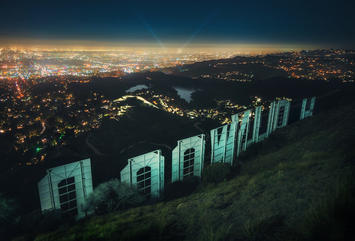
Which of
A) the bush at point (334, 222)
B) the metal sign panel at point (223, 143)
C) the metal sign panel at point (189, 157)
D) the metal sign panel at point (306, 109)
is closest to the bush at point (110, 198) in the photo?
the metal sign panel at point (189, 157)

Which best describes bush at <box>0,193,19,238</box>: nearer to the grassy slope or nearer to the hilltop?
the hilltop

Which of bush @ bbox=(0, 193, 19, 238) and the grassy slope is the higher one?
the grassy slope

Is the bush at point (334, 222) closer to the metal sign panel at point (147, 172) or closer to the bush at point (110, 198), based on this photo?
the metal sign panel at point (147, 172)

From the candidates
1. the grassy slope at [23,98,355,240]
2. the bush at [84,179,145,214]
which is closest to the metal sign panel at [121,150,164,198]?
the bush at [84,179,145,214]

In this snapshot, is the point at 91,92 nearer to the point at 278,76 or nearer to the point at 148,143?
the point at 148,143

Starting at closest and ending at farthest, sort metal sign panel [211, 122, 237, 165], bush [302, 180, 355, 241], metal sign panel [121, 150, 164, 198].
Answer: bush [302, 180, 355, 241] → metal sign panel [121, 150, 164, 198] → metal sign panel [211, 122, 237, 165]

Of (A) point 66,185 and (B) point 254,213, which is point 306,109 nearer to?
(B) point 254,213

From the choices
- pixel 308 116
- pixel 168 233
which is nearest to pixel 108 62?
pixel 308 116
